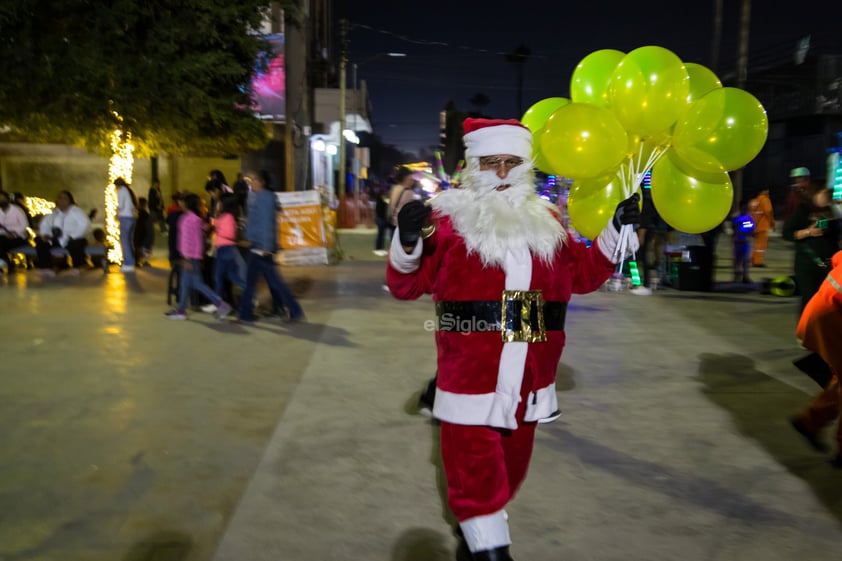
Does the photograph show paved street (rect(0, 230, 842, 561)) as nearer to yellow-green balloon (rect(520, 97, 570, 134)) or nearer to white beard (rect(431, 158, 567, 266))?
white beard (rect(431, 158, 567, 266))

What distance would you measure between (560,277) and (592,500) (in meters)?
1.44

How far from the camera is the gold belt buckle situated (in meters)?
3.00

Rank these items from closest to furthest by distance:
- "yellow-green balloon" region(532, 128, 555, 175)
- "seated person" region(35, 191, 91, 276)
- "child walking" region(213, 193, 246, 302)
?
"yellow-green balloon" region(532, 128, 555, 175) → "child walking" region(213, 193, 246, 302) → "seated person" region(35, 191, 91, 276)

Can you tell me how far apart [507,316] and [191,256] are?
6452 mm

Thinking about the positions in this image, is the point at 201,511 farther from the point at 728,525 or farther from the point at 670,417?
the point at 670,417

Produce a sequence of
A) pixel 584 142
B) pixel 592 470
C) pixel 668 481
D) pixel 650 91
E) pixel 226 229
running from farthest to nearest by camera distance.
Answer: pixel 226 229, pixel 592 470, pixel 668 481, pixel 650 91, pixel 584 142

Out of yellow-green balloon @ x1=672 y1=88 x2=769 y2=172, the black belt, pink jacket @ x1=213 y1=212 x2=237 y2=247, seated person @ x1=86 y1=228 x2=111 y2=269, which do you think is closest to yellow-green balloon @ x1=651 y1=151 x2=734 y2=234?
yellow-green balloon @ x1=672 y1=88 x2=769 y2=172

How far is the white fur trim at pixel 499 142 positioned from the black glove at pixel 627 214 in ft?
1.53

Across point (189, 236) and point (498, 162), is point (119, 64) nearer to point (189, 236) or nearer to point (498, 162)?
point (189, 236)

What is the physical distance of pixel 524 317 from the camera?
3.02 metres

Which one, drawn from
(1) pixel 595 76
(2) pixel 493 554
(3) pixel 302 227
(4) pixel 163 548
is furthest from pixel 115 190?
(2) pixel 493 554

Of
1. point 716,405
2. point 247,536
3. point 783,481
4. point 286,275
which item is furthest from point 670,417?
point 286,275

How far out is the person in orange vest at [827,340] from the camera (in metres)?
4.31

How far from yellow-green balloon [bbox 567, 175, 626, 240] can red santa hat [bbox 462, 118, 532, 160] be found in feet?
3.53
